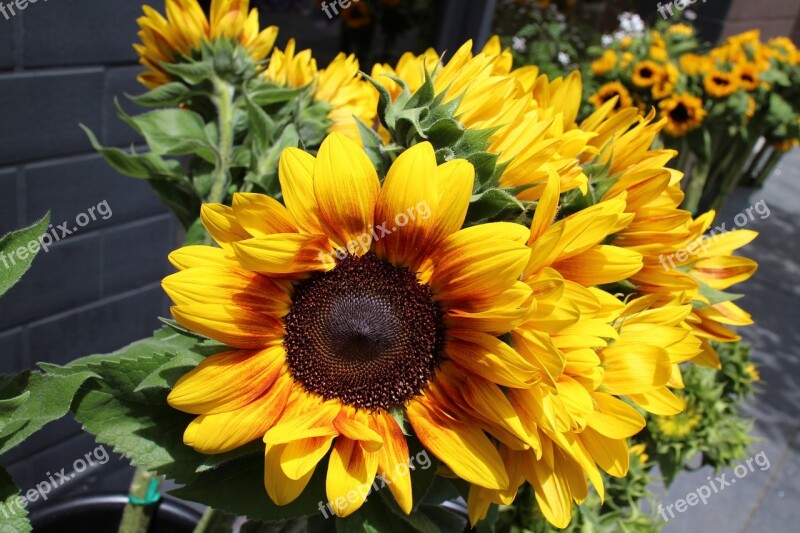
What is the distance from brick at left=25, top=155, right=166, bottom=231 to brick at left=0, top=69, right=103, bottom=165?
3cm

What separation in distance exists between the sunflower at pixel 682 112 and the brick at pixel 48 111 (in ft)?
6.40

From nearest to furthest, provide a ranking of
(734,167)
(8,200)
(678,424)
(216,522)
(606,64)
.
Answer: (216,522), (678,424), (8,200), (606,64), (734,167)

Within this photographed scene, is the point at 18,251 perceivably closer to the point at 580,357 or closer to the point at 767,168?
the point at 580,357

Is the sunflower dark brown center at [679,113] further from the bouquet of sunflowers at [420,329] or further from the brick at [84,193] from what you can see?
the bouquet of sunflowers at [420,329]

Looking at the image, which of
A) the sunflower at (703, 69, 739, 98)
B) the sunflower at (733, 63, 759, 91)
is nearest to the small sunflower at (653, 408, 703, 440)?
the sunflower at (703, 69, 739, 98)

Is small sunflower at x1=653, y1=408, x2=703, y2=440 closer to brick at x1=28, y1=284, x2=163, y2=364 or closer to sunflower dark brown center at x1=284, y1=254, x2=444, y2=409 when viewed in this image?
sunflower dark brown center at x1=284, y1=254, x2=444, y2=409

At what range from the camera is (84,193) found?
153 cm

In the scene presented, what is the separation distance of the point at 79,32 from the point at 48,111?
156 mm

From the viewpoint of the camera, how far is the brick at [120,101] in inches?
58.6

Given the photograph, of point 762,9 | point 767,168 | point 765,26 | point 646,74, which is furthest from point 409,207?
point 765,26

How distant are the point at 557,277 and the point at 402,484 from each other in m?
0.15

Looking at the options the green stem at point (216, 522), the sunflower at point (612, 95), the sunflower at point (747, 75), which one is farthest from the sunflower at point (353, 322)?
the sunflower at point (747, 75)

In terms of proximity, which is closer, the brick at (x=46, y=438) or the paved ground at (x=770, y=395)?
the brick at (x=46, y=438)

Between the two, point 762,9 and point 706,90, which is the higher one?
point 706,90
